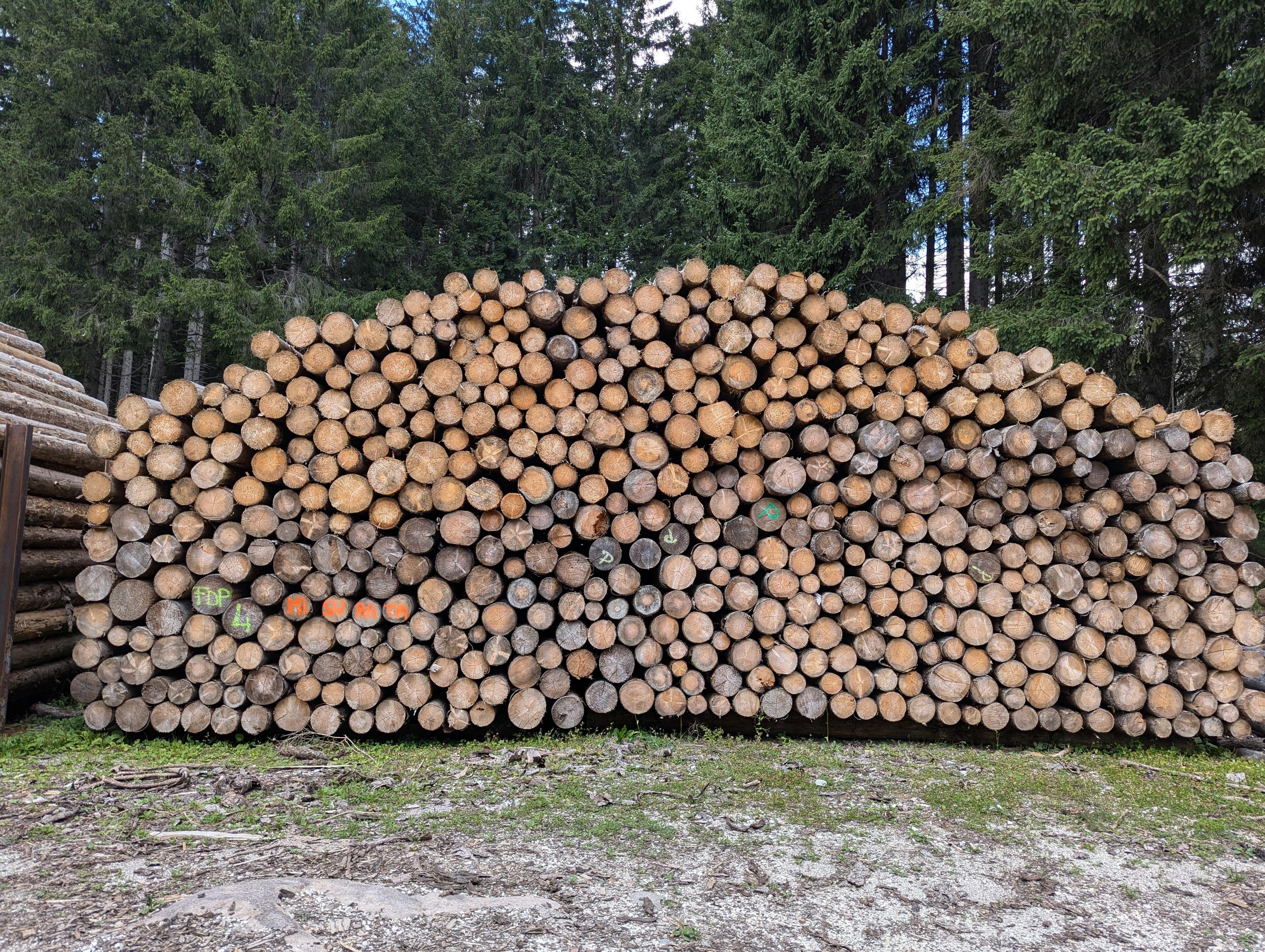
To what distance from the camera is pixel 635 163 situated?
19.0 m

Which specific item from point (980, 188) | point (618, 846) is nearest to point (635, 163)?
point (980, 188)

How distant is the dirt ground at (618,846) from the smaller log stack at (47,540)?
756 millimetres

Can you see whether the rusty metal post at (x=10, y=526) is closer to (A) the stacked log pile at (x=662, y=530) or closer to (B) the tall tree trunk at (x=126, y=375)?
(A) the stacked log pile at (x=662, y=530)

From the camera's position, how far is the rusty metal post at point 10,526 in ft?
15.0

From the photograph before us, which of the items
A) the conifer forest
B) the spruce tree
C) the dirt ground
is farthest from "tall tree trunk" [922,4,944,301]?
the dirt ground

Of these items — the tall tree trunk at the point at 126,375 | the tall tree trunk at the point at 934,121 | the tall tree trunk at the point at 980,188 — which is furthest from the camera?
the tall tree trunk at the point at 126,375

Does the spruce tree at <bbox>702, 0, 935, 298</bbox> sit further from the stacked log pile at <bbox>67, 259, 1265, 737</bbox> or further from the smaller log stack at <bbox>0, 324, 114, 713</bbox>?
the smaller log stack at <bbox>0, 324, 114, 713</bbox>

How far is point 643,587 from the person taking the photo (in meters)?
4.70

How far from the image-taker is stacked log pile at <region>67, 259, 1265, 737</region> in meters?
4.55

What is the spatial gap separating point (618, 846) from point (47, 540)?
493cm

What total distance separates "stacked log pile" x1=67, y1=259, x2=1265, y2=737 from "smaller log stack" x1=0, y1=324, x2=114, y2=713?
99 centimetres

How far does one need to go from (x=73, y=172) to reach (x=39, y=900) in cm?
1707

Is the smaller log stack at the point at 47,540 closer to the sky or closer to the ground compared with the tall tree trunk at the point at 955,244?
closer to the ground

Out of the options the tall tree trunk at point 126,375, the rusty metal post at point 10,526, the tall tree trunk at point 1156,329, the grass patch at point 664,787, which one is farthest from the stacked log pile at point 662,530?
the tall tree trunk at point 126,375
